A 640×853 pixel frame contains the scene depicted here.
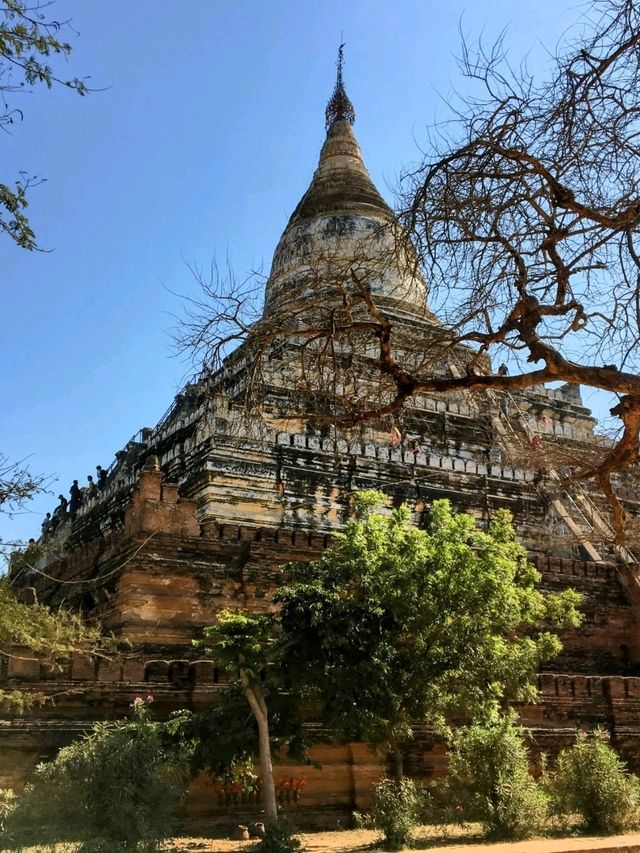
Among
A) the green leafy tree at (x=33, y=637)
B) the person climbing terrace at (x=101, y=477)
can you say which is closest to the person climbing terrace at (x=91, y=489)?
the person climbing terrace at (x=101, y=477)

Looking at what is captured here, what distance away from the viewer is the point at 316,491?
65.4ft

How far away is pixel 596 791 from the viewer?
10891 mm

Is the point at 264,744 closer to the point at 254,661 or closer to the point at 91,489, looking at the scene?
the point at 254,661

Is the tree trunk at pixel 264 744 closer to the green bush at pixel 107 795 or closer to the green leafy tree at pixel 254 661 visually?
the green leafy tree at pixel 254 661

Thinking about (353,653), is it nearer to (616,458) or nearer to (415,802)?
(415,802)

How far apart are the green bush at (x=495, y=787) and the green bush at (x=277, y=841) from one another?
8.24ft

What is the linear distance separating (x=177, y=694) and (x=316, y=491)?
8.26 m

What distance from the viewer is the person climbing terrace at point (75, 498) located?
26.1 meters

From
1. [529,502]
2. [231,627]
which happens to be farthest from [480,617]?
[529,502]

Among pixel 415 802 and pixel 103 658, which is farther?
pixel 103 658

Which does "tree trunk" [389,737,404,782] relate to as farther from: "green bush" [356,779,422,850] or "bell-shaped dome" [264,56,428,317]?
"bell-shaped dome" [264,56,428,317]

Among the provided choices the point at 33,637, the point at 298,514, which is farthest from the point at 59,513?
the point at 33,637

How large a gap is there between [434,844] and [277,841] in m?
1.96

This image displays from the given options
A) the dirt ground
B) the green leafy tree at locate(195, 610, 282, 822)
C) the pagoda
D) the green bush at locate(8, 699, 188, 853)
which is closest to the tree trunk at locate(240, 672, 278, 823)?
the green leafy tree at locate(195, 610, 282, 822)
